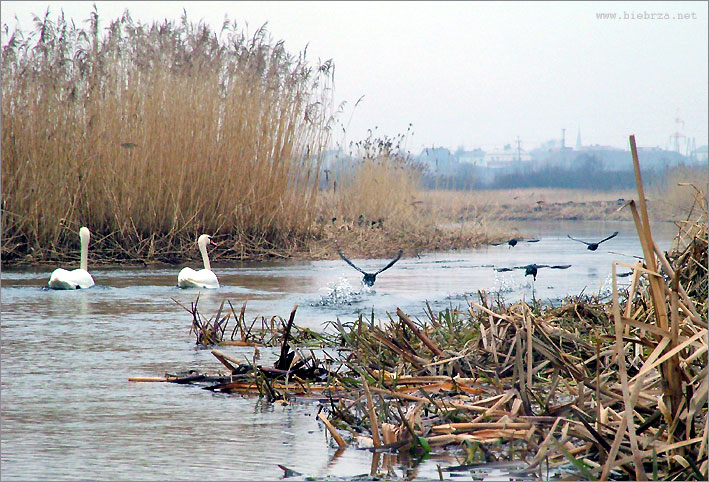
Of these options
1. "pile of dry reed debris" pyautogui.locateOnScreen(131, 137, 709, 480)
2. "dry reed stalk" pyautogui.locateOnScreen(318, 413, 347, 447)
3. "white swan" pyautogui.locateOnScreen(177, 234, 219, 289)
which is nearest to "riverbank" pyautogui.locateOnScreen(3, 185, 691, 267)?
"white swan" pyautogui.locateOnScreen(177, 234, 219, 289)

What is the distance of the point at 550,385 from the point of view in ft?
13.3

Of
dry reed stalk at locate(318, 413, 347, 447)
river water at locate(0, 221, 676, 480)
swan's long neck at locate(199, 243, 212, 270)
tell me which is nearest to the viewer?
river water at locate(0, 221, 676, 480)

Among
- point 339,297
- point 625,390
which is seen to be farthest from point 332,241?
point 625,390

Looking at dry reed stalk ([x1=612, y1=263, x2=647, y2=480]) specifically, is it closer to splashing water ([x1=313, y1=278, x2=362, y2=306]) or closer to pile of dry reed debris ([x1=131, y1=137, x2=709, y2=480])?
pile of dry reed debris ([x1=131, y1=137, x2=709, y2=480])

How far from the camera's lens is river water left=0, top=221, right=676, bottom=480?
10.9 feet

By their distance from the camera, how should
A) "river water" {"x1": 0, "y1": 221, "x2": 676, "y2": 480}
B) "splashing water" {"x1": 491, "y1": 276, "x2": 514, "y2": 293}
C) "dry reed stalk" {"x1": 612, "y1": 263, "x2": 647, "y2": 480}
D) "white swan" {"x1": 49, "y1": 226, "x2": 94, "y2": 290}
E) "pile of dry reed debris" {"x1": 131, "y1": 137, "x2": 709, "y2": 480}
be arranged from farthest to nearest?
"splashing water" {"x1": 491, "y1": 276, "x2": 514, "y2": 293}
"white swan" {"x1": 49, "y1": 226, "x2": 94, "y2": 290}
"river water" {"x1": 0, "y1": 221, "x2": 676, "y2": 480}
"pile of dry reed debris" {"x1": 131, "y1": 137, "x2": 709, "y2": 480}
"dry reed stalk" {"x1": 612, "y1": 263, "x2": 647, "y2": 480}

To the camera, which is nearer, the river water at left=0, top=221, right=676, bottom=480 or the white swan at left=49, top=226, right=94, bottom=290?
the river water at left=0, top=221, right=676, bottom=480

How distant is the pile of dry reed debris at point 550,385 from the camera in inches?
115

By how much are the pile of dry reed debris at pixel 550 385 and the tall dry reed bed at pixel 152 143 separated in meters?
7.52

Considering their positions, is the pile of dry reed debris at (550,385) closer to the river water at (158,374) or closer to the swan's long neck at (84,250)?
the river water at (158,374)

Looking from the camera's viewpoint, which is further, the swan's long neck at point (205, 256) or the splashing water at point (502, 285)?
the swan's long neck at point (205, 256)

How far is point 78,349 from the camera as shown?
596cm

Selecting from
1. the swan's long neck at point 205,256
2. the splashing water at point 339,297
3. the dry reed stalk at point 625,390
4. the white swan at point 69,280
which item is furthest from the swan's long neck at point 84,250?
the dry reed stalk at point 625,390

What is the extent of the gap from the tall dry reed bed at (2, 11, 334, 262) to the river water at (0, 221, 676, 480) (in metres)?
0.99
